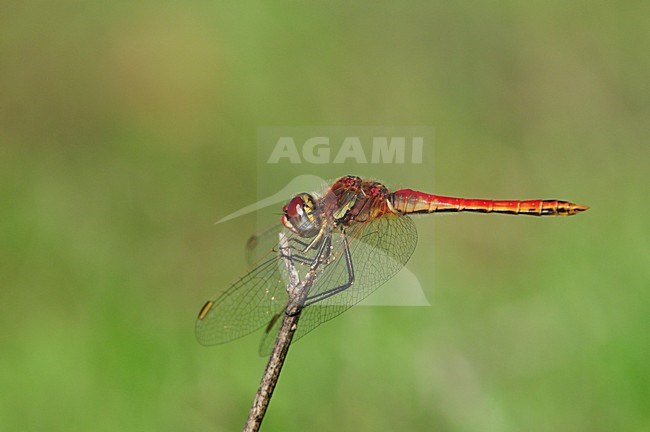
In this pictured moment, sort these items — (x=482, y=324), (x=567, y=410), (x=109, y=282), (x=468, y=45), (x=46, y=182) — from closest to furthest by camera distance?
(x=567, y=410)
(x=482, y=324)
(x=109, y=282)
(x=46, y=182)
(x=468, y=45)

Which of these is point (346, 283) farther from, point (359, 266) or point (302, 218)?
point (302, 218)

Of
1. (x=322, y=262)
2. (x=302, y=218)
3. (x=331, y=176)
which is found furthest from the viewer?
(x=331, y=176)

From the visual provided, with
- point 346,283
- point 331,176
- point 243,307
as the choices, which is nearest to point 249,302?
point 243,307

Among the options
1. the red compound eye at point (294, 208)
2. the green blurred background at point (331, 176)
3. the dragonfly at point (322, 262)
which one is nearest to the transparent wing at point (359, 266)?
the dragonfly at point (322, 262)

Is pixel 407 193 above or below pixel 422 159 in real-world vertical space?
below

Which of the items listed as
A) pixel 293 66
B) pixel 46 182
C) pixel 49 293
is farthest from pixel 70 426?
pixel 293 66

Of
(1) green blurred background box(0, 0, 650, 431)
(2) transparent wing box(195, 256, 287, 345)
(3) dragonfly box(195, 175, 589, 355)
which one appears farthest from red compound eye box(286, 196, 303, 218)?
(1) green blurred background box(0, 0, 650, 431)

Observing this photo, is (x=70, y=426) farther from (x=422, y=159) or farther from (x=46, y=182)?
(x=422, y=159)
